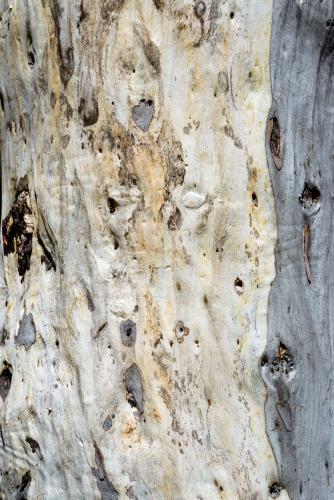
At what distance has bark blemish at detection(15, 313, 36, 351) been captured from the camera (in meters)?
1.77

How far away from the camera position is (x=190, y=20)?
1333 mm

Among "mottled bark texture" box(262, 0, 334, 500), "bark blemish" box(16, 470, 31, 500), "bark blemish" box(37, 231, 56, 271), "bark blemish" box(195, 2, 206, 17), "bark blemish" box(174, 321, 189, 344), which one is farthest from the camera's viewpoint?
"bark blemish" box(16, 470, 31, 500)

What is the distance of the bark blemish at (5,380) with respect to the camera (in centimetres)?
185

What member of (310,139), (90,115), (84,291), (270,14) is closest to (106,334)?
(84,291)

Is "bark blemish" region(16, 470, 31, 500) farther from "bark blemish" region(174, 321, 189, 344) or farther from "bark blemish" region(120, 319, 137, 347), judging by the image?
"bark blemish" region(174, 321, 189, 344)

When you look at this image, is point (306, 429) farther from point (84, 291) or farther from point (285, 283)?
point (84, 291)

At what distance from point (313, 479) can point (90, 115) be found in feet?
2.83

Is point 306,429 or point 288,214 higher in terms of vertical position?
point 288,214

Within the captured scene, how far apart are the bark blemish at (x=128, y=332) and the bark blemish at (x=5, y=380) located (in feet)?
1.47

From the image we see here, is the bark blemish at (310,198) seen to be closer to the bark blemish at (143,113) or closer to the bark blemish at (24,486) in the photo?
the bark blemish at (143,113)

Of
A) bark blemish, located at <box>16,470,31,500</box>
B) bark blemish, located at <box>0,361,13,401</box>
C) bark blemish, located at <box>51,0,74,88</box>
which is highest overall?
bark blemish, located at <box>51,0,74,88</box>

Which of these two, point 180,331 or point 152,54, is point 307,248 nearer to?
point 180,331

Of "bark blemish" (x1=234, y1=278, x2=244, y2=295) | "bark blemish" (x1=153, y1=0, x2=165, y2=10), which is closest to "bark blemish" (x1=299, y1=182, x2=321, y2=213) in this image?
"bark blemish" (x1=234, y1=278, x2=244, y2=295)

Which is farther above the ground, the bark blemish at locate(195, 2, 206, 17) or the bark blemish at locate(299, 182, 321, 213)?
the bark blemish at locate(195, 2, 206, 17)
